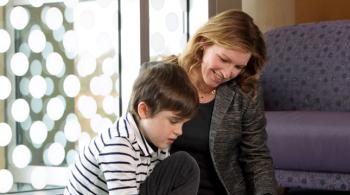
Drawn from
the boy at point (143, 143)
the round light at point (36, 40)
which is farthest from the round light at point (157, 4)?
the boy at point (143, 143)

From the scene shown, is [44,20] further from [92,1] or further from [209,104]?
[209,104]

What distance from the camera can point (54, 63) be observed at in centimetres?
238

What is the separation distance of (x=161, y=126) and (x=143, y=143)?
59mm

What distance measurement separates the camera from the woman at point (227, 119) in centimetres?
162

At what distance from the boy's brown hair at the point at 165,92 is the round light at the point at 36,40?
38.2 inches

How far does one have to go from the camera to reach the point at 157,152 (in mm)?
1499

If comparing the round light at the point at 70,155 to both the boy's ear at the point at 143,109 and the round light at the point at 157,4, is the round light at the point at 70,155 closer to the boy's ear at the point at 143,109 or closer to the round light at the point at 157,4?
the round light at the point at 157,4

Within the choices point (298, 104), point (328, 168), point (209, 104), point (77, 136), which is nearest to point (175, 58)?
point (209, 104)

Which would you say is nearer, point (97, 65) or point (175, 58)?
point (175, 58)

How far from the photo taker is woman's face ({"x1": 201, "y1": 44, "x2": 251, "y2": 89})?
5.11 ft

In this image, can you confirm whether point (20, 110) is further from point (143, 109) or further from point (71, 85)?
point (143, 109)

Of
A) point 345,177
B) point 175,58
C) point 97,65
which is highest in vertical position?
point 175,58

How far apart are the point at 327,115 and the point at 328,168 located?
285mm

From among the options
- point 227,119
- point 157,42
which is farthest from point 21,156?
point 227,119
